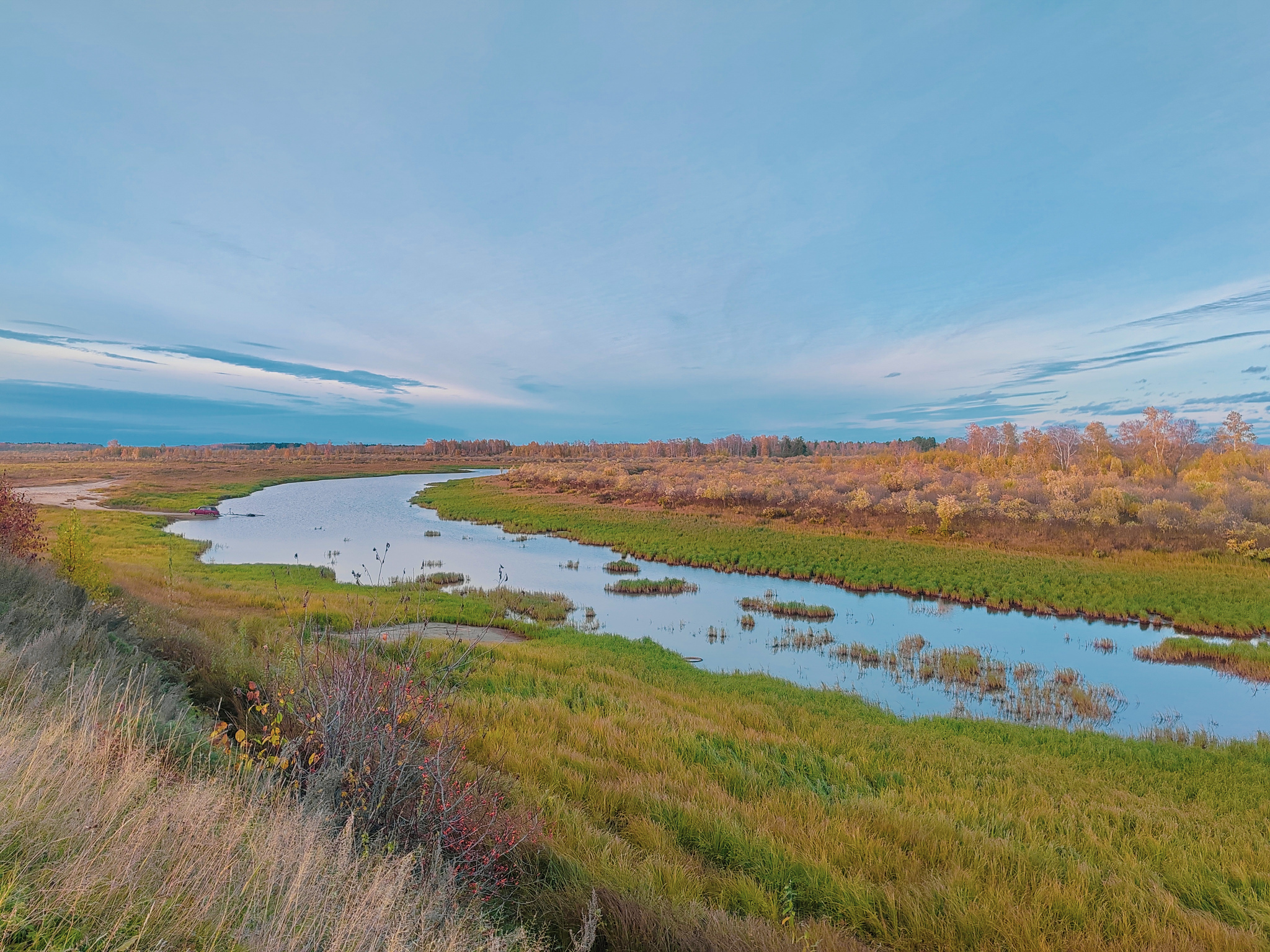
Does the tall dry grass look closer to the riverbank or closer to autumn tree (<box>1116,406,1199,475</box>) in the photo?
the riverbank

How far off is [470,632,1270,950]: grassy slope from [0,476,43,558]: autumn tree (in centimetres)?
978

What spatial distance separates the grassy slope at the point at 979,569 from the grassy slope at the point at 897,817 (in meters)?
13.3

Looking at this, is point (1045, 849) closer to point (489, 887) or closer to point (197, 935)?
point (489, 887)

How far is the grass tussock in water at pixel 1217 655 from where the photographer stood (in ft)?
49.8

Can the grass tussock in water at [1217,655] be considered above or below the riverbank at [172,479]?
above

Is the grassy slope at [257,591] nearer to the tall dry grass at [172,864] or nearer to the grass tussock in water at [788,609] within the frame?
the tall dry grass at [172,864]

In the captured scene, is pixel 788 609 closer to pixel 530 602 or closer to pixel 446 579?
pixel 530 602

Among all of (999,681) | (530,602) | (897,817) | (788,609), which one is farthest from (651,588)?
(897,817)

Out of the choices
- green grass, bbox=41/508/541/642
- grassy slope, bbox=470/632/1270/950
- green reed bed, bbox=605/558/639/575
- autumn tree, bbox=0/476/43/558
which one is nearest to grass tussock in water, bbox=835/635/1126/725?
grassy slope, bbox=470/632/1270/950

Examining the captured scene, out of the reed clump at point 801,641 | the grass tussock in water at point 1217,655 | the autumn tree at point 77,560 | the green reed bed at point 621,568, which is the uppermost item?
the autumn tree at point 77,560

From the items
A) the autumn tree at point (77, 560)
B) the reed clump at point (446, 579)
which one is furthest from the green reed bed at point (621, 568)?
the autumn tree at point (77, 560)

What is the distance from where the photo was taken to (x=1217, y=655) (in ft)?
53.0

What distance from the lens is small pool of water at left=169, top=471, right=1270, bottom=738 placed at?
44.0 feet

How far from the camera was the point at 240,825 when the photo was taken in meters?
3.34
